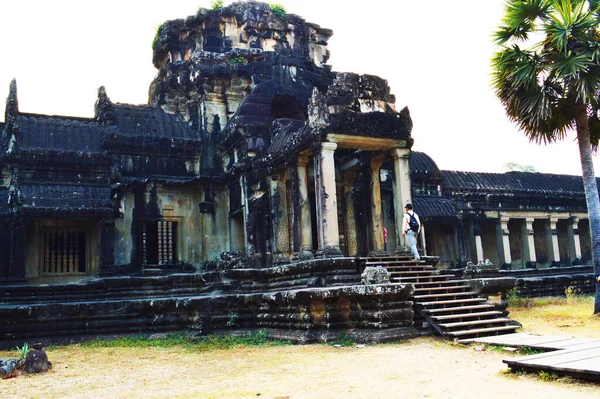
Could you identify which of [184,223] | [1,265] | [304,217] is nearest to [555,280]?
[304,217]

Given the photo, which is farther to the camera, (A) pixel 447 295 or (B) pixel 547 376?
(A) pixel 447 295

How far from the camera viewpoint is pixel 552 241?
81.6 feet

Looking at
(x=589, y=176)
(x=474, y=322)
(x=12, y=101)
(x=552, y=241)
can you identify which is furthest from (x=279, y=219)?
(x=552, y=241)

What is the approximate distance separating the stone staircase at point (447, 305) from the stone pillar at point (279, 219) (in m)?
3.68

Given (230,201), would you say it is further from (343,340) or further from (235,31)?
(343,340)

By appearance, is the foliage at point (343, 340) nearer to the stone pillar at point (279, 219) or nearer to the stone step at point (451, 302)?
the stone step at point (451, 302)

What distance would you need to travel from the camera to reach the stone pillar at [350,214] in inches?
612

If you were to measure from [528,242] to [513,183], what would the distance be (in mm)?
2658

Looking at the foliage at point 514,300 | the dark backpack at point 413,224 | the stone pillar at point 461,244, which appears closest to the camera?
the dark backpack at point 413,224

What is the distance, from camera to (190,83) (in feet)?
60.9

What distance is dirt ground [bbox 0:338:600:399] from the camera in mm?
5609

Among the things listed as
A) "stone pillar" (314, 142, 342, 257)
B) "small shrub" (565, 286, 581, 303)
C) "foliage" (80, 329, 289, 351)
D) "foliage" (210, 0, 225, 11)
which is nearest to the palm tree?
"small shrub" (565, 286, 581, 303)

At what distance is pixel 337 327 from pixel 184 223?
9.28 metres

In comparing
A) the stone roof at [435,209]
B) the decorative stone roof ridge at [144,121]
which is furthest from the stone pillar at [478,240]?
the decorative stone roof ridge at [144,121]
